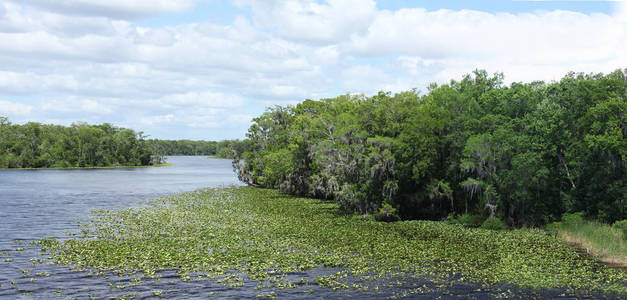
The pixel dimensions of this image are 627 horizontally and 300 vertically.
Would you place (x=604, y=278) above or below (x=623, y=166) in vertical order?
below

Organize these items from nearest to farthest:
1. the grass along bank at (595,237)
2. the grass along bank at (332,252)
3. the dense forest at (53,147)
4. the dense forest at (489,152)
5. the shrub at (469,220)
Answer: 1. the grass along bank at (332,252)
2. the grass along bank at (595,237)
3. the dense forest at (489,152)
4. the shrub at (469,220)
5. the dense forest at (53,147)

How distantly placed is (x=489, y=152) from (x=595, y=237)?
1012cm

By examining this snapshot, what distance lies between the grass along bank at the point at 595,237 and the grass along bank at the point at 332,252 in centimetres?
156

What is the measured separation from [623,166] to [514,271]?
1927cm

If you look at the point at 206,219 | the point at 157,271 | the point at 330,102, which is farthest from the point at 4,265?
the point at 330,102

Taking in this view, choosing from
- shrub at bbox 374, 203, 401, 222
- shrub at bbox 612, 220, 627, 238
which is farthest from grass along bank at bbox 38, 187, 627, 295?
shrub at bbox 612, 220, 627, 238

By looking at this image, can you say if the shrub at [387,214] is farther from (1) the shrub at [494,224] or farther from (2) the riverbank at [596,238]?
(2) the riverbank at [596,238]

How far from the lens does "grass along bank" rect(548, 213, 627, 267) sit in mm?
31794

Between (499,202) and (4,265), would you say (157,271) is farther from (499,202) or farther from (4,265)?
(499,202)

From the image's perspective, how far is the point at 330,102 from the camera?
76750 millimetres

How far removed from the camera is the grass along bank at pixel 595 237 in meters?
31.8

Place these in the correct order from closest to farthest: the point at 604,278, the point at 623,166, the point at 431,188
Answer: the point at 604,278, the point at 623,166, the point at 431,188

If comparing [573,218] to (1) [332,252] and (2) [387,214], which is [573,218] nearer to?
(2) [387,214]

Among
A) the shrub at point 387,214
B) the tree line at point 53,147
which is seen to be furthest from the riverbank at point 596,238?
the tree line at point 53,147
